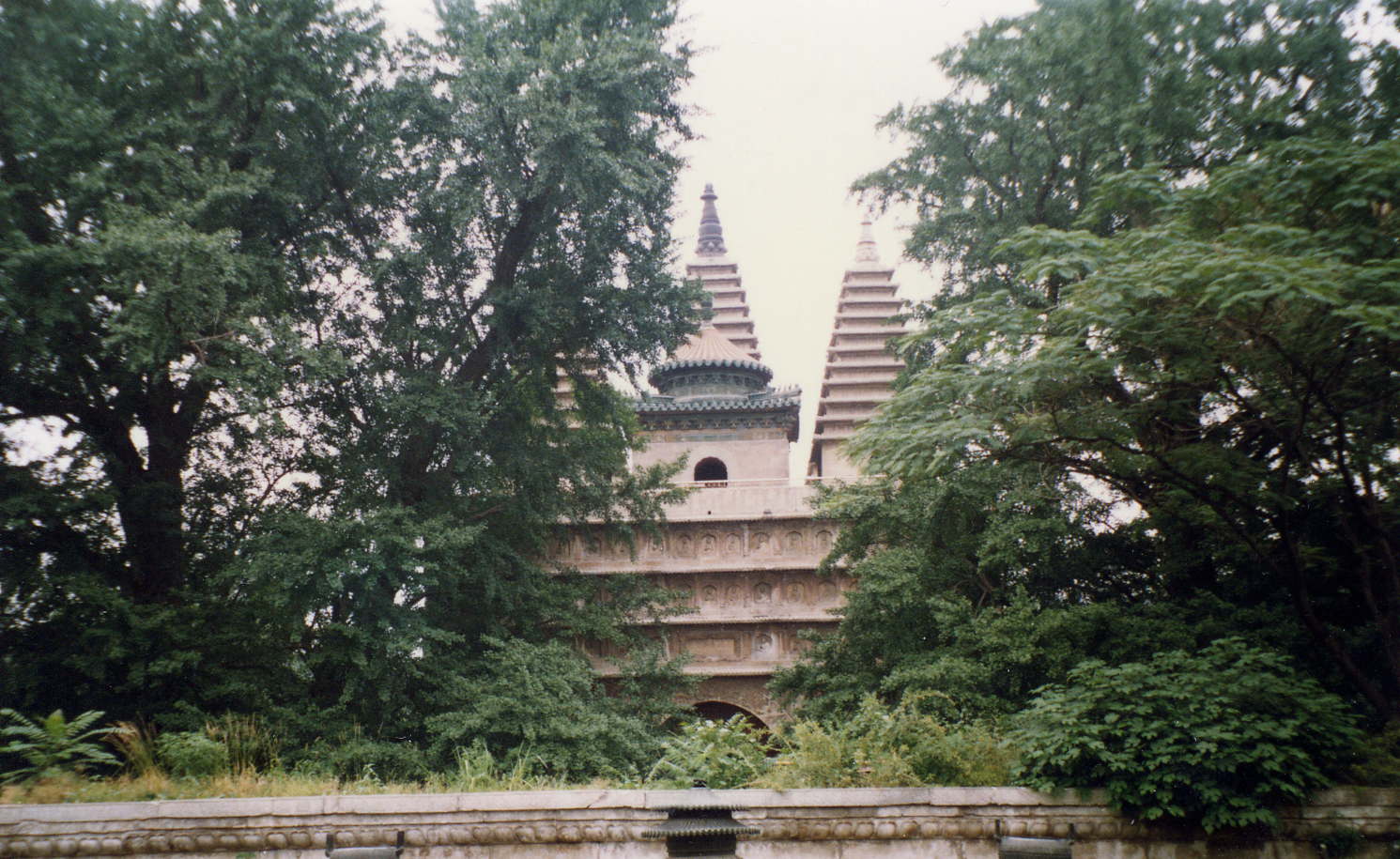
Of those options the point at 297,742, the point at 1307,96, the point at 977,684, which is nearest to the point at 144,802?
the point at 297,742

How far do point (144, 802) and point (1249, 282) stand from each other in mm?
9003

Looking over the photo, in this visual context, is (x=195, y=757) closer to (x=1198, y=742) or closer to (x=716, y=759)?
(x=716, y=759)

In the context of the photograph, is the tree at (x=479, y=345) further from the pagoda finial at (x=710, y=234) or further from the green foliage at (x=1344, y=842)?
the pagoda finial at (x=710, y=234)

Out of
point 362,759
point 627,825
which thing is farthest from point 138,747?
point 627,825

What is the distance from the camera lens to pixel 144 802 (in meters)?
7.17

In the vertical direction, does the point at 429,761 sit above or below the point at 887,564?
below

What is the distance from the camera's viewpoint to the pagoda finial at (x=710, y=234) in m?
34.9

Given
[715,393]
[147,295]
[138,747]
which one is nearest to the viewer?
[138,747]

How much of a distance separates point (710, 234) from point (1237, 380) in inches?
1080

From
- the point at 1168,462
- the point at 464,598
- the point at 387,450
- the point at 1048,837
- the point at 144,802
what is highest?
the point at 387,450

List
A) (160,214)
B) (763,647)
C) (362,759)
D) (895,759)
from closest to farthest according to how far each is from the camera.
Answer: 1. (895,759)
2. (160,214)
3. (362,759)
4. (763,647)

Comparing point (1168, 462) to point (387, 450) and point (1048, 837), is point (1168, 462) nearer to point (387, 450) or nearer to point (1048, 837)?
point (1048, 837)

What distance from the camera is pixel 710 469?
2534cm

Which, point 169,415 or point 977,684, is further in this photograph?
point 169,415
